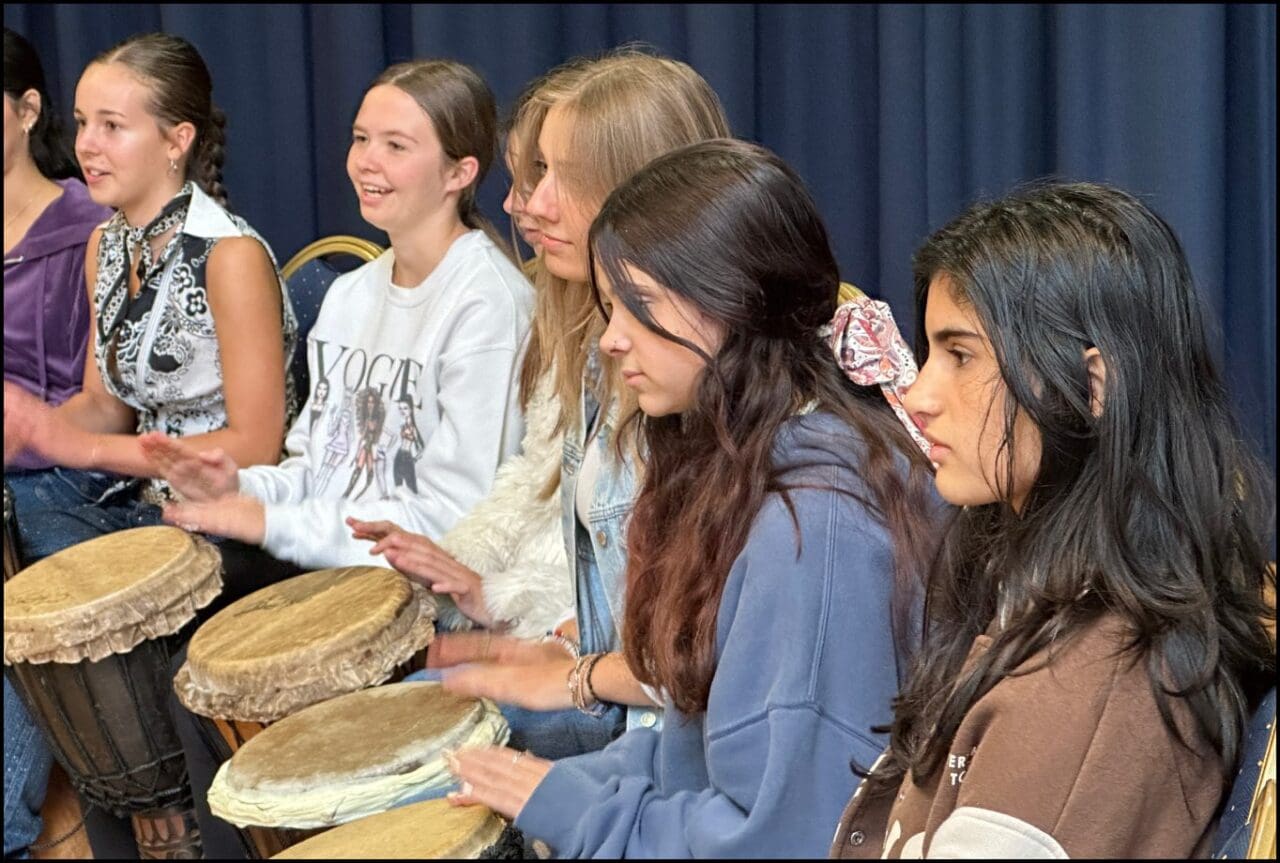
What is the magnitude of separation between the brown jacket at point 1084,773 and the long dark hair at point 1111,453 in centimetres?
3

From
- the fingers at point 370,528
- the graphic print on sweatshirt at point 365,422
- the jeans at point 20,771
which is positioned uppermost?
the graphic print on sweatshirt at point 365,422

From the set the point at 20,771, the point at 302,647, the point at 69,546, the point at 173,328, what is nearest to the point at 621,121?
the point at 302,647

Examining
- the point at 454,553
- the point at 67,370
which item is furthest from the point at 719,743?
the point at 67,370

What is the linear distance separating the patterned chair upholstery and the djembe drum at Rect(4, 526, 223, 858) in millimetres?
584

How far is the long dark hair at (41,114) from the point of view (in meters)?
3.24

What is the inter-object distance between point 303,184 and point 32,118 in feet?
1.97

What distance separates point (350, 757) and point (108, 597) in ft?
2.14

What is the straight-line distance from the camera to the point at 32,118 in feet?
10.8

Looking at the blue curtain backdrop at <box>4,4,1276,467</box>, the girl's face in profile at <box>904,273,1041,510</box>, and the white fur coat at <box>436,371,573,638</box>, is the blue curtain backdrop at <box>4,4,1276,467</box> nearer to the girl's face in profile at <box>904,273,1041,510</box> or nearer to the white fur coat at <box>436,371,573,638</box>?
the girl's face in profile at <box>904,273,1041,510</box>

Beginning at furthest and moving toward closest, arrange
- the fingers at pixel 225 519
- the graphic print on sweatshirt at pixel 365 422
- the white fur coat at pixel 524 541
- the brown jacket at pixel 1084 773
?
the graphic print on sweatshirt at pixel 365 422 < the fingers at pixel 225 519 < the white fur coat at pixel 524 541 < the brown jacket at pixel 1084 773

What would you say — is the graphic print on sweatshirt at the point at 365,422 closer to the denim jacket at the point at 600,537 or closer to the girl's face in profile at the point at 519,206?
the girl's face in profile at the point at 519,206

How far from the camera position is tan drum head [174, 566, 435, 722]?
1.98 m

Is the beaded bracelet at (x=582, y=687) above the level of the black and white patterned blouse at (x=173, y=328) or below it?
below

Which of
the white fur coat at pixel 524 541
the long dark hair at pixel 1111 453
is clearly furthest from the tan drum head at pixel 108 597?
the long dark hair at pixel 1111 453
